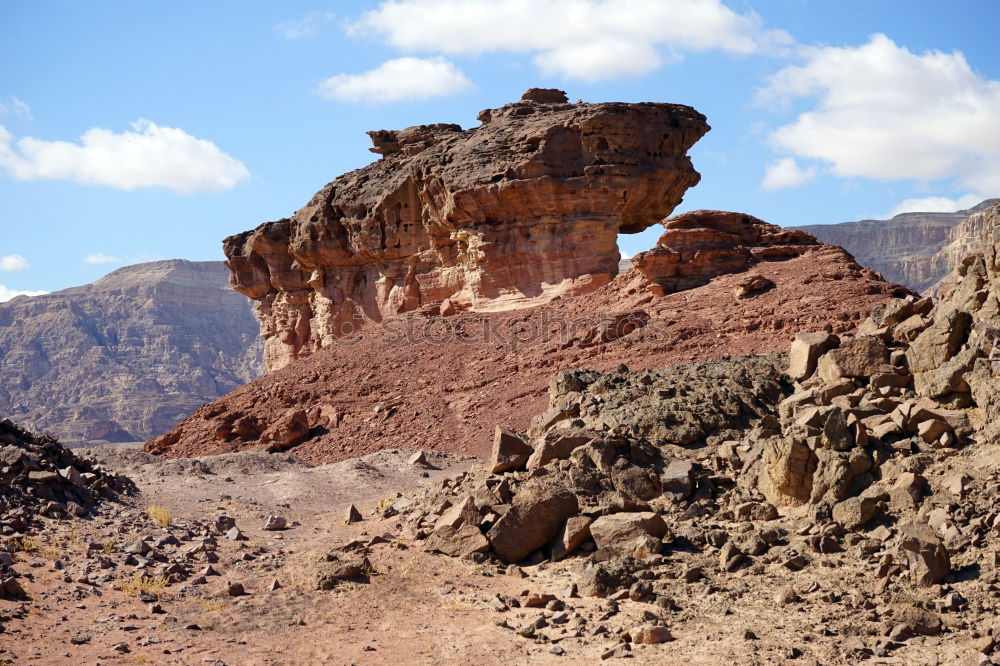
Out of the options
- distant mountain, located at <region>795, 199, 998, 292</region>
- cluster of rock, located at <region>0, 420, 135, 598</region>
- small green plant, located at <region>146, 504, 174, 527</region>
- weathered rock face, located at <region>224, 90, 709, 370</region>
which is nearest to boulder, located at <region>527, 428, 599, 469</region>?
small green plant, located at <region>146, 504, 174, 527</region>

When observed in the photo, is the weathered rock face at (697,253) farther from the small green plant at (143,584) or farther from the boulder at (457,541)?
the small green plant at (143,584)

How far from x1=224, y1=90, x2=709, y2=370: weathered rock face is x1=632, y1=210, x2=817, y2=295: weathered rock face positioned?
414cm

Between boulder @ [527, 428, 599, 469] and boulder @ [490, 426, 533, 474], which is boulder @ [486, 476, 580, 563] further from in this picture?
boulder @ [490, 426, 533, 474]

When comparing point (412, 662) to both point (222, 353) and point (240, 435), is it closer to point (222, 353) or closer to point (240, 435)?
point (240, 435)

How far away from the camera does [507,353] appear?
2756 cm

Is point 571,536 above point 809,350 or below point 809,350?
→ below

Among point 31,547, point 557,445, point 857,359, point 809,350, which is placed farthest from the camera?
point 809,350

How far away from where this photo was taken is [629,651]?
28.6ft

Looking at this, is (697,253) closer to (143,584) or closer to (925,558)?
(925,558)

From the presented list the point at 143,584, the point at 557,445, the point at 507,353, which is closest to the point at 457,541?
the point at 557,445

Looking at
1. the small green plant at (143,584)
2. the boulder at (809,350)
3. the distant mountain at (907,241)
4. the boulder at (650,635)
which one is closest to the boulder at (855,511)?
the boulder at (650,635)

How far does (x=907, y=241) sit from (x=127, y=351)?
8655 cm

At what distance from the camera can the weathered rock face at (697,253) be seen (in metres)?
26.2

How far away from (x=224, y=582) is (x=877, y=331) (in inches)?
336
